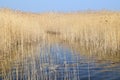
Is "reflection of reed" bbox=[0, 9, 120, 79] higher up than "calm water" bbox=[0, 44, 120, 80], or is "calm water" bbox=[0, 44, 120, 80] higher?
"reflection of reed" bbox=[0, 9, 120, 79]

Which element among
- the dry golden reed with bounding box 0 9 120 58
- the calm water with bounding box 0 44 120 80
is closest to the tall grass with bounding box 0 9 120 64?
the dry golden reed with bounding box 0 9 120 58

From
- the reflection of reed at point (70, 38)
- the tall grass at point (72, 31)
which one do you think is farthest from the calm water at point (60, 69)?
the tall grass at point (72, 31)

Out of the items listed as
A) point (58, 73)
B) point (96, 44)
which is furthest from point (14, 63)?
point (96, 44)

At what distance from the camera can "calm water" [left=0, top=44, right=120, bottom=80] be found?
5418 millimetres

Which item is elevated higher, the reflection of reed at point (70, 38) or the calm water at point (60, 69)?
the reflection of reed at point (70, 38)

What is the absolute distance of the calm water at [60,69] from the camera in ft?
17.8

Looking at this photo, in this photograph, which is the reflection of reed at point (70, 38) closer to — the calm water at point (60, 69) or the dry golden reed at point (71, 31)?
the dry golden reed at point (71, 31)

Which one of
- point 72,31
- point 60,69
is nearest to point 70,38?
point 72,31

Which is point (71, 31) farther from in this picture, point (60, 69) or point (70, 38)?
point (60, 69)

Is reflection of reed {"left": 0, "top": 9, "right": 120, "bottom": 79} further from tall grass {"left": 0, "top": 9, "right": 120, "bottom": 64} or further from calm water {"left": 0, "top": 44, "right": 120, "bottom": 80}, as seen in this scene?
calm water {"left": 0, "top": 44, "right": 120, "bottom": 80}

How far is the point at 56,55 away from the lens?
759 centimetres

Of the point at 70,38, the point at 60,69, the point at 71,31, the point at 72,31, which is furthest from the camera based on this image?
the point at 71,31

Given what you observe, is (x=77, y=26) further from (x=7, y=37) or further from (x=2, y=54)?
(x=2, y=54)

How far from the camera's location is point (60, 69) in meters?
6.17
